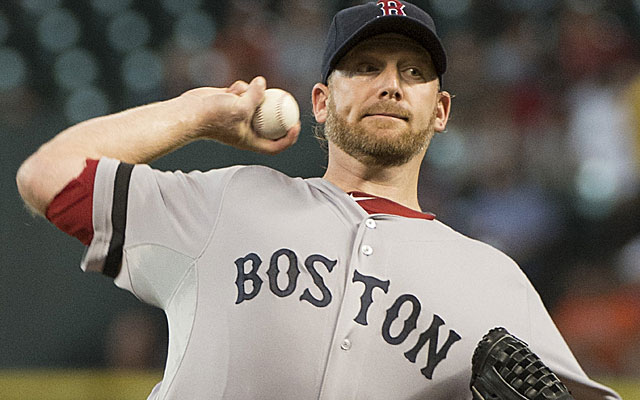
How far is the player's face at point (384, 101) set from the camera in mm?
1907

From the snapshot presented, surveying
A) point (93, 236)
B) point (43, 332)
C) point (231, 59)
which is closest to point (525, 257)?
point (231, 59)

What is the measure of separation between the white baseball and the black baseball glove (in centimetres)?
58

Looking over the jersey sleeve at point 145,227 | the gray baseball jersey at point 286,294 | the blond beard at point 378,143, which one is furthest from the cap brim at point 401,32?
the jersey sleeve at point 145,227

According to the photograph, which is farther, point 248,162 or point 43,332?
point 248,162

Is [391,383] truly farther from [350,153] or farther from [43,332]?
[43,332]

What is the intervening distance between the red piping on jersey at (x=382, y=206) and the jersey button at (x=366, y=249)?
20 cm

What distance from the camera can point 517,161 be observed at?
4.18 metres

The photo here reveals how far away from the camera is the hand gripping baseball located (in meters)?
1.71

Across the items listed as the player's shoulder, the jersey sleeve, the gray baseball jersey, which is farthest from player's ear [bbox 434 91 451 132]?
the jersey sleeve

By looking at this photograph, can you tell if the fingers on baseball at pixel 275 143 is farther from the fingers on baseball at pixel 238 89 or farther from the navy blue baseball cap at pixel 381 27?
the navy blue baseball cap at pixel 381 27

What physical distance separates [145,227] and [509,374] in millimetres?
713

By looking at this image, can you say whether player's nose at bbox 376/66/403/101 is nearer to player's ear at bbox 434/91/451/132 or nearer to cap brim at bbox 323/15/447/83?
cap brim at bbox 323/15/447/83

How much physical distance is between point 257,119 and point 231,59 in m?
2.86

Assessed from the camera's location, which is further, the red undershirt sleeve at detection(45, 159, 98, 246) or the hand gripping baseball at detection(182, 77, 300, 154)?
the hand gripping baseball at detection(182, 77, 300, 154)
